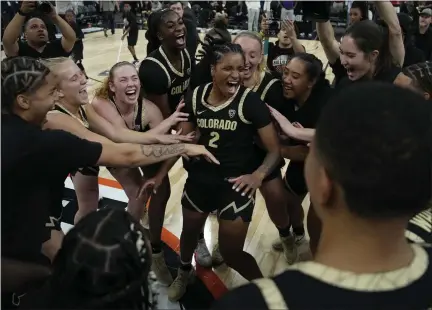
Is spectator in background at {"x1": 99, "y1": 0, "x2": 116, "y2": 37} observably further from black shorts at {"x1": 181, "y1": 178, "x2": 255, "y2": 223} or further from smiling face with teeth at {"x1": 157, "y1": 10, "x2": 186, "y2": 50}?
black shorts at {"x1": 181, "y1": 178, "x2": 255, "y2": 223}

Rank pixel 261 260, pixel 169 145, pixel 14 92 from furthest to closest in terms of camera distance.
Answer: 1. pixel 261 260
2. pixel 169 145
3. pixel 14 92

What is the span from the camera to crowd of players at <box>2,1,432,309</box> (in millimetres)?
866

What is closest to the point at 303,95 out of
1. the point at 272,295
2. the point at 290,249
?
the point at 290,249

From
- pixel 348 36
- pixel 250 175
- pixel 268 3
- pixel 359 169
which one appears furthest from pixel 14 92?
pixel 268 3

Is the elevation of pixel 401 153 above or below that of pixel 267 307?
above

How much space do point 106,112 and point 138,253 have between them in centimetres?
183

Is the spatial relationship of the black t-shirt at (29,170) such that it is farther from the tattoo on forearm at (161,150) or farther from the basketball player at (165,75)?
the basketball player at (165,75)

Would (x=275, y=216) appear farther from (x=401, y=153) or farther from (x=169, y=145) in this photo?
(x=401, y=153)

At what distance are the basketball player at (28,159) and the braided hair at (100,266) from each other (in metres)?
0.59

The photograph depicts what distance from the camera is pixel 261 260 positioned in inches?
135

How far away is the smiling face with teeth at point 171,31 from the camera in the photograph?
127 inches

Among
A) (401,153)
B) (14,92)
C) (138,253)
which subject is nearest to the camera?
(401,153)

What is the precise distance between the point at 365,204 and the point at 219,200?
1859 mm

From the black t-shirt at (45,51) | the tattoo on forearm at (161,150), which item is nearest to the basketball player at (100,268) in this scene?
the tattoo on forearm at (161,150)
